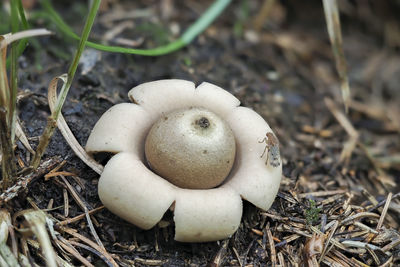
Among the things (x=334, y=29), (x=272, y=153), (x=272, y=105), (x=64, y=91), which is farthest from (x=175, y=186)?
(x=334, y=29)

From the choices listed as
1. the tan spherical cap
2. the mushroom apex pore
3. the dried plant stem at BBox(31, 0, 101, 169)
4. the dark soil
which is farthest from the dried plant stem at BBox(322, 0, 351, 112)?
the dried plant stem at BBox(31, 0, 101, 169)

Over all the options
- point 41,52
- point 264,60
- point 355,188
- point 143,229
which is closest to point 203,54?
point 264,60

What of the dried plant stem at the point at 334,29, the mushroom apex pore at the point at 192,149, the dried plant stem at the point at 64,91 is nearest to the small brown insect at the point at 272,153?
the mushroom apex pore at the point at 192,149

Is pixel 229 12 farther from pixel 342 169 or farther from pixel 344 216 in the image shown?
pixel 344 216

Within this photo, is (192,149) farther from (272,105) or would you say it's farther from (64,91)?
(272,105)

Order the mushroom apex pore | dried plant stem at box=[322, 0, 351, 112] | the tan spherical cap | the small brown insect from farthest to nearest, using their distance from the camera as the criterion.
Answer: dried plant stem at box=[322, 0, 351, 112]
the small brown insect
the mushroom apex pore
the tan spherical cap

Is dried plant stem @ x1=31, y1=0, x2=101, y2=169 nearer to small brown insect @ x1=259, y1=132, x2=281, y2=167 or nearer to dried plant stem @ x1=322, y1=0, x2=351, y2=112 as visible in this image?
small brown insect @ x1=259, y1=132, x2=281, y2=167
